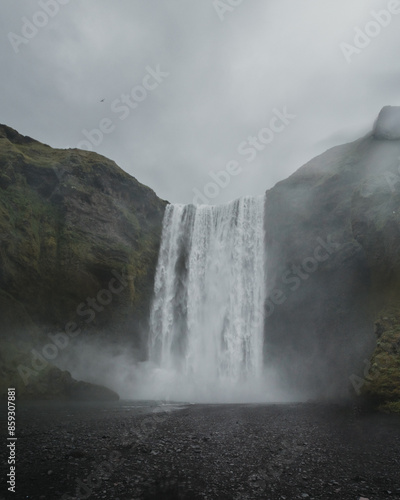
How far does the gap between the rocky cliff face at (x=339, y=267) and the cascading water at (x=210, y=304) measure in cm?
220

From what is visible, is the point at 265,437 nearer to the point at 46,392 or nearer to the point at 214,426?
the point at 214,426

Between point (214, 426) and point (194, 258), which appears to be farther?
point (194, 258)

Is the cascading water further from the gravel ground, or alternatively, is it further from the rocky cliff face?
the gravel ground

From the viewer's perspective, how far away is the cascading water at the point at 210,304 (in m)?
34.3

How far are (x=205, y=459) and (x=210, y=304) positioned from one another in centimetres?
3015

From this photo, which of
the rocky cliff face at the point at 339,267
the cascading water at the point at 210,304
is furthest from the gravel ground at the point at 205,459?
the cascading water at the point at 210,304

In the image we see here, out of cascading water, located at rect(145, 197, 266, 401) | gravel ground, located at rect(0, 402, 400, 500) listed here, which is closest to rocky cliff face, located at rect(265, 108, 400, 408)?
cascading water, located at rect(145, 197, 266, 401)

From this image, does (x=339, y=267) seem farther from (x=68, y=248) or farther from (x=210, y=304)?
(x=68, y=248)

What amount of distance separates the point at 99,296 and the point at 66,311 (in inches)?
148

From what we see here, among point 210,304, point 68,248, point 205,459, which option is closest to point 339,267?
point 210,304

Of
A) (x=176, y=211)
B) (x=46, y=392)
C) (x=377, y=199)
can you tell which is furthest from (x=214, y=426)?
(x=176, y=211)

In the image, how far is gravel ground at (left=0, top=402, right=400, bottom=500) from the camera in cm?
689

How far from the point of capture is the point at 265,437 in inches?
468

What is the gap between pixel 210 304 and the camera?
39.2 m
